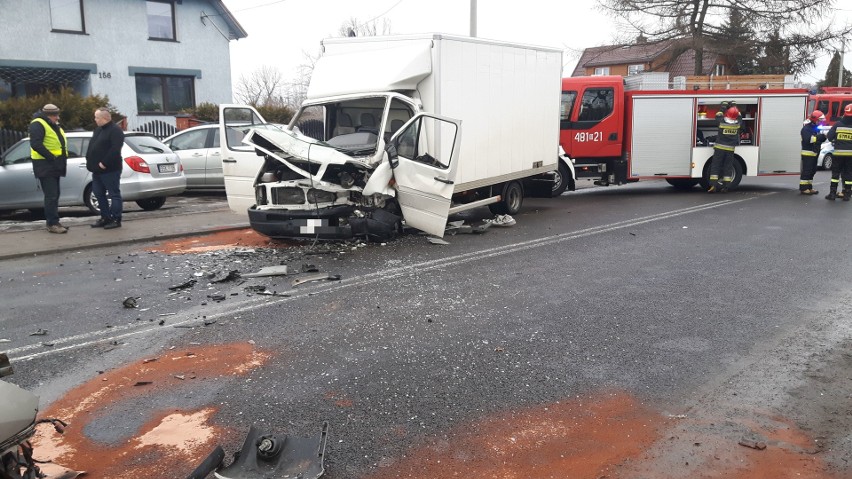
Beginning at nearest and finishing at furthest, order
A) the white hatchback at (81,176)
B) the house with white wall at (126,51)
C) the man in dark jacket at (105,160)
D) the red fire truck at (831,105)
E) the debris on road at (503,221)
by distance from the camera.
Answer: the man in dark jacket at (105,160), the debris on road at (503,221), the white hatchback at (81,176), the house with white wall at (126,51), the red fire truck at (831,105)

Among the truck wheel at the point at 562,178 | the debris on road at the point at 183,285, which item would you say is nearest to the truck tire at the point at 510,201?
the truck wheel at the point at 562,178

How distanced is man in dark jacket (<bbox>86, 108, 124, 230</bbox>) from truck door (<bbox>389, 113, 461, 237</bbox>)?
455 cm

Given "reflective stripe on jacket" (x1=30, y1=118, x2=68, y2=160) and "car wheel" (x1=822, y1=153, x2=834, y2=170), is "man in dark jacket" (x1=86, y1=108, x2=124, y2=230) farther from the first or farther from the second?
"car wheel" (x1=822, y1=153, x2=834, y2=170)

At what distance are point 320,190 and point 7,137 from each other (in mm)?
10680

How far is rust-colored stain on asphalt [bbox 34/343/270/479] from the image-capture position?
3.86 meters

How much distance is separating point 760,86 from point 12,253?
668 inches

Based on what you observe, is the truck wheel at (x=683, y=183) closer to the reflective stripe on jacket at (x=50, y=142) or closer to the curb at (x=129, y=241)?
the curb at (x=129, y=241)

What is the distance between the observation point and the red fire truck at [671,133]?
17.1 metres

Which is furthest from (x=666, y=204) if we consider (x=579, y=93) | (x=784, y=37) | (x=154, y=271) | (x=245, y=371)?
(x=784, y=37)

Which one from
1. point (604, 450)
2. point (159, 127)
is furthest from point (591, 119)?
point (159, 127)

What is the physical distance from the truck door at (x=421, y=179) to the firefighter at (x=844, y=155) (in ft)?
31.3

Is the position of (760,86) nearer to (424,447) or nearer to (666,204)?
(666,204)

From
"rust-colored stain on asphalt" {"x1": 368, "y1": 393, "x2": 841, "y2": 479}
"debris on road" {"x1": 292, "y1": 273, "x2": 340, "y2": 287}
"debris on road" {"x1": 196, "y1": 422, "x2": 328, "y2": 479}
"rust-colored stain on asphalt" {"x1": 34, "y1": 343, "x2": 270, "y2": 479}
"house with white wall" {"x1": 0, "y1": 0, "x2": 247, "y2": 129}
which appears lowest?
"rust-colored stain on asphalt" {"x1": 368, "y1": 393, "x2": 841, "y2": 479}

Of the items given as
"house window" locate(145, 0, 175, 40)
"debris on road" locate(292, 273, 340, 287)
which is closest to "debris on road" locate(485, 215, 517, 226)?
"debris on road" locate(292, 273, 340, 287)
